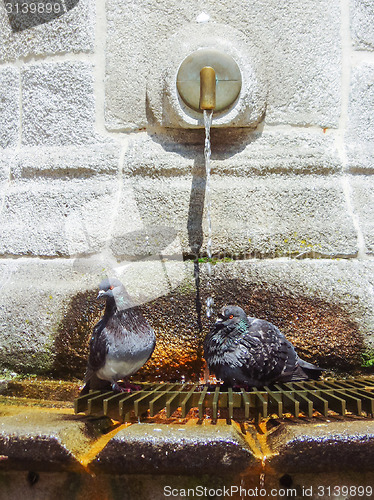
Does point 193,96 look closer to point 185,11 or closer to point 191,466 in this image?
point 185,11

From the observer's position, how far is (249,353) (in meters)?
1.90

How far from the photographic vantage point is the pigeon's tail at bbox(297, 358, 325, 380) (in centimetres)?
207

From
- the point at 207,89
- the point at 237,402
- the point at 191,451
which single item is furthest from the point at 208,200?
the point at 191,451

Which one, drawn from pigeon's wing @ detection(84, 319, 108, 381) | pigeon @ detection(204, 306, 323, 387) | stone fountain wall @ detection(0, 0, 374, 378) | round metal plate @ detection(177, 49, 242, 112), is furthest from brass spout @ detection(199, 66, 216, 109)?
pigeon's wing @ detection(84, 319, 108, 381)

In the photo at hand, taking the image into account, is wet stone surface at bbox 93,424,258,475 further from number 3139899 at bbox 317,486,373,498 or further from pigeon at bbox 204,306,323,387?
pigeon at bbox 204,306,323,387

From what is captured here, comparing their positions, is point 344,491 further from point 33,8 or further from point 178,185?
point 33,8

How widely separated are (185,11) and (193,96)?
1.50ft

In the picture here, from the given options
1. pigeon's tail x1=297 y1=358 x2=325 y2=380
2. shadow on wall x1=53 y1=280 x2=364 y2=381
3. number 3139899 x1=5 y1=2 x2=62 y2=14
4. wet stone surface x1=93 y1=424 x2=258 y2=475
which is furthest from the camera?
number 3139899 x1=5 y1=2 x2=62 y2=14

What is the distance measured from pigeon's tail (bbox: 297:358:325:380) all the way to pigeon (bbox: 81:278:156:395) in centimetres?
66

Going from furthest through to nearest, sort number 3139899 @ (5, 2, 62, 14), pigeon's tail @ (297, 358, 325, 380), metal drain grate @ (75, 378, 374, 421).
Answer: number 3139899 @ (5, 2, 62, 14) → pigeon's tail @ (297, 358, 325, 380) → metal drain grate @ (75, 378, 374, 421)

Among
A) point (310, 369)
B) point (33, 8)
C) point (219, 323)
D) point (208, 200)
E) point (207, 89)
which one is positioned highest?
point (33, 8)

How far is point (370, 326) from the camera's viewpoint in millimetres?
2174

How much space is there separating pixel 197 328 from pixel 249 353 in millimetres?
414

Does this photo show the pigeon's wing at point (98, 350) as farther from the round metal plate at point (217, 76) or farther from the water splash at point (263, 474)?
the round metal plate at point (217, 76)
